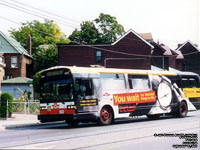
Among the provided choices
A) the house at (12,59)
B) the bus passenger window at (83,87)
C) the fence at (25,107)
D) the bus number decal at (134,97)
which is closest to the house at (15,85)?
the house at (12,59)

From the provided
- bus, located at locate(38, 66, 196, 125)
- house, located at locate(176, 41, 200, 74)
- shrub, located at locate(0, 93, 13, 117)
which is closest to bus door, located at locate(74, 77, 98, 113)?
bus, located at locate(38, 66, 196, 125)

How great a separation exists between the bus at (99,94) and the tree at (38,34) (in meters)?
53.8

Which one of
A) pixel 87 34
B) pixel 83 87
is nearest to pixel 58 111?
pixel 83 87

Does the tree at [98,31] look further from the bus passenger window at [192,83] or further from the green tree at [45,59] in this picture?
the bus passenger window at [192,83]

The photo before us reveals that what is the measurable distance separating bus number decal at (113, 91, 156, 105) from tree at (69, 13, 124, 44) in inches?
2054

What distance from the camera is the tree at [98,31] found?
72.2 m

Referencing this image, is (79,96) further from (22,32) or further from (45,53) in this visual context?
(22,32)

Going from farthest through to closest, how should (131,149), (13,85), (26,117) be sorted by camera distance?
(13,85) → (26,117) → (131,149)

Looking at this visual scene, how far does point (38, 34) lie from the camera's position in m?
77.2

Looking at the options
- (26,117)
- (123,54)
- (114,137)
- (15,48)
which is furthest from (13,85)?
(114,137)

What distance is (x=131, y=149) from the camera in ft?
30.8

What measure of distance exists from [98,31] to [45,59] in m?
16.7

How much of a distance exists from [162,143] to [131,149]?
1477mm

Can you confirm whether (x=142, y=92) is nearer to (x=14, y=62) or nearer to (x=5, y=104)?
(x=5, y=104)
